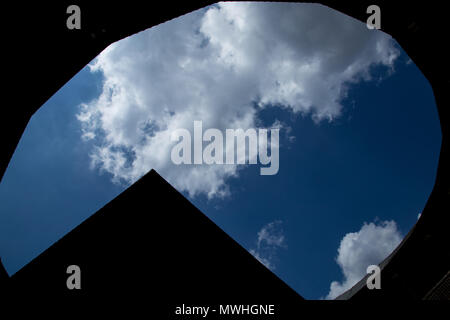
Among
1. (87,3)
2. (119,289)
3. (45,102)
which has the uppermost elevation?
(87,3)

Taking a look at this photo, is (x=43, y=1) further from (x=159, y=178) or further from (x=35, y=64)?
(x=159, y=178)

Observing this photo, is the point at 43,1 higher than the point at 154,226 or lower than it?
higher

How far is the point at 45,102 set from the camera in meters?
5.41

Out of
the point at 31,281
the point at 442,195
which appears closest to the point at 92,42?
the point at 31,281

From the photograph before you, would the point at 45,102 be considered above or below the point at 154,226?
above

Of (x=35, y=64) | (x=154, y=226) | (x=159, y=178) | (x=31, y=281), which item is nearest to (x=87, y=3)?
(x=35, y=64)

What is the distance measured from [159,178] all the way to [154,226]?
3.42 feet

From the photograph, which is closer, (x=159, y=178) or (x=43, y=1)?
(x=43, y=1)

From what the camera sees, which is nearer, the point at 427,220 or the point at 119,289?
the point at 119,289

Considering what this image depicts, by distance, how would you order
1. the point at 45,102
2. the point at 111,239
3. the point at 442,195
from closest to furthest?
the point at 111,239
the point at 45,102
the point at 442,195

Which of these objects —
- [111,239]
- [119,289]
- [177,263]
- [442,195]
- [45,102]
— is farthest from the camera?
[442,195]

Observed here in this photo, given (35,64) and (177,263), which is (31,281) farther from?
(35,64)

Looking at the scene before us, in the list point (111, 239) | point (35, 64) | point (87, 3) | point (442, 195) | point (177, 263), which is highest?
point (87, 3)

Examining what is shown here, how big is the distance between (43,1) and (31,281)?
509 centimetres
